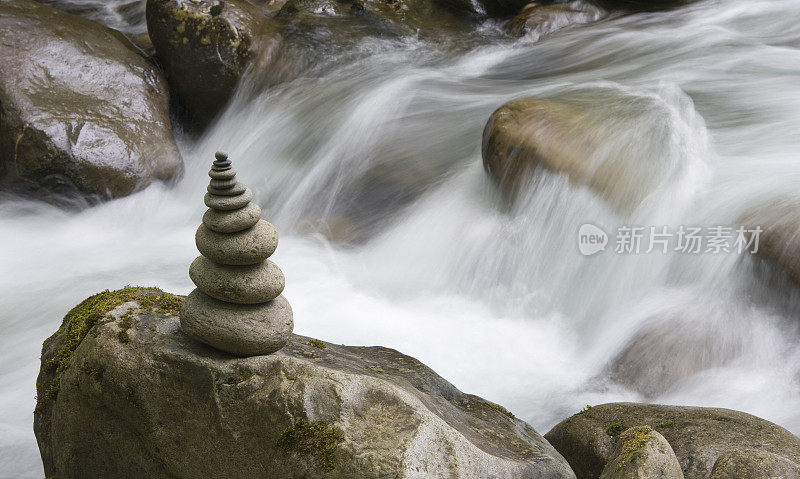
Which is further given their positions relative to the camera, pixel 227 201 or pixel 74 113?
pixel 74 113

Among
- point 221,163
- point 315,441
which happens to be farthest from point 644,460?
point 221,163

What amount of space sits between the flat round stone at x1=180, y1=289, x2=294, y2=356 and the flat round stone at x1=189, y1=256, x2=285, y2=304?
0.14 ft

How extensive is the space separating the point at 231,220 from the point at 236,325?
46 centimetres

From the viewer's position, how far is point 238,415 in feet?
10.3

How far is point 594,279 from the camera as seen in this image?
596 cm

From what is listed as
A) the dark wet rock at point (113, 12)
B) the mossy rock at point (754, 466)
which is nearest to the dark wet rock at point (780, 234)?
the mossy rock at point (754, 466)

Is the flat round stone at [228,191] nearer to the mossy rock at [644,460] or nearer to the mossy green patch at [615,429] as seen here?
the mossy rock at [644,460]

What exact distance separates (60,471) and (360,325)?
270 cm

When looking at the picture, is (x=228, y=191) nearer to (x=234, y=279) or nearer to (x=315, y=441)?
(x=234, y=279)

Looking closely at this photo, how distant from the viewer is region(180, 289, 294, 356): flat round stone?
323 centimetres

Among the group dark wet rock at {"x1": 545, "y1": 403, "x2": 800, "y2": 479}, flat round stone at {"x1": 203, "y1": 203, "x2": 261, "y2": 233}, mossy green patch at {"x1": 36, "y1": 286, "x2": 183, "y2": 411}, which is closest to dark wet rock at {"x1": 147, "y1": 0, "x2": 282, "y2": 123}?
mossy green patch at {"x1": 36, "y1": 286, "x2": 183, "y2": 411}

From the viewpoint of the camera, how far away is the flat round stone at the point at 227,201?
3.14 m

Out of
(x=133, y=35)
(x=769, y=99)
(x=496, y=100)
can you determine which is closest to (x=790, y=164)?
(x=769, y=99)

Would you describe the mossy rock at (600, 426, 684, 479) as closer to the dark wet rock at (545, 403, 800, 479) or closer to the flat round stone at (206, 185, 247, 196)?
the dark wet rock at (545, 403, 800, 479)
